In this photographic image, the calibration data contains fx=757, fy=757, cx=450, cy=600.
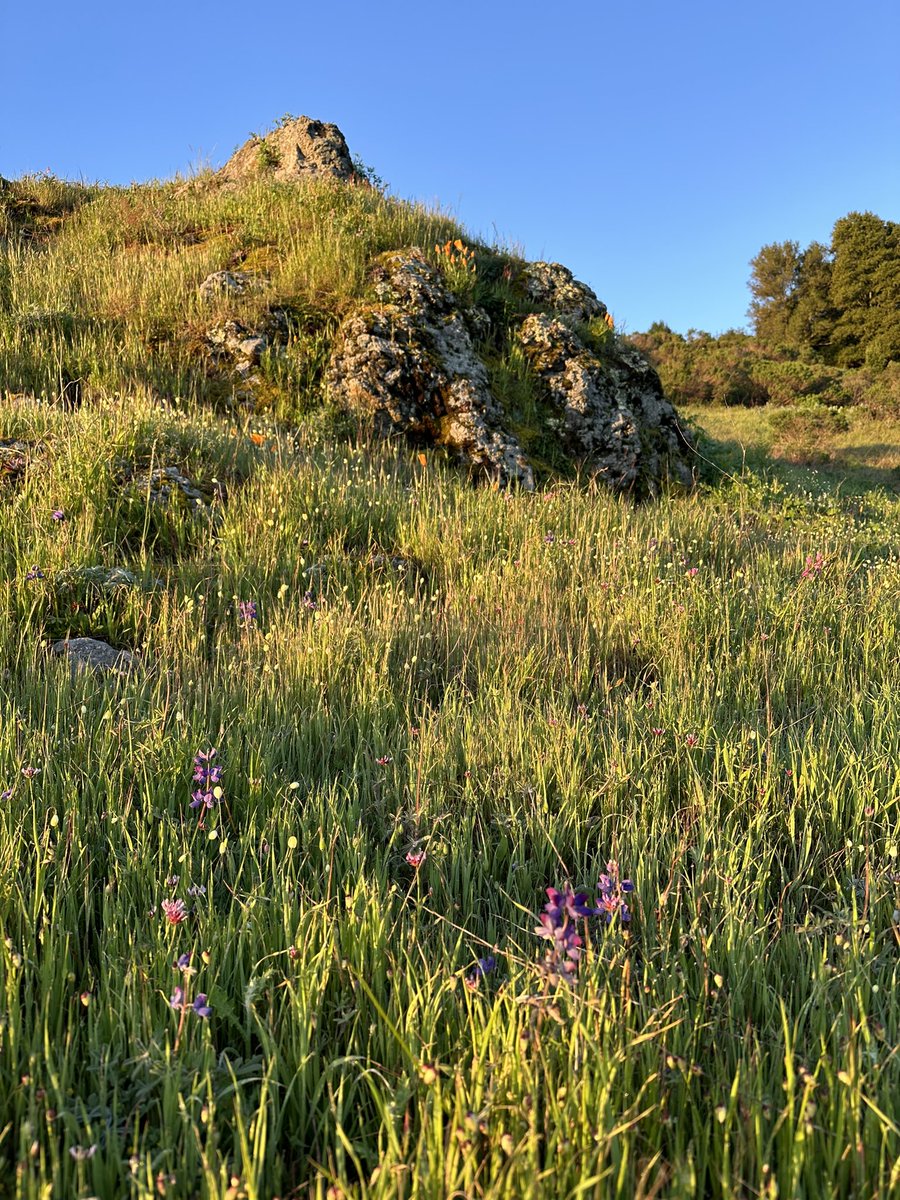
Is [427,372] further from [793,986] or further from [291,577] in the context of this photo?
[793,986]

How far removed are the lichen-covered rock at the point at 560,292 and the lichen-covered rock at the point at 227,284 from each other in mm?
3239

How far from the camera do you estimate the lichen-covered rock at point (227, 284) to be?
790 cm

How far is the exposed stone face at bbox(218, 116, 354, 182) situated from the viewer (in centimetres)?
1100

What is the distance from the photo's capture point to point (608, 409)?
8.05 meters

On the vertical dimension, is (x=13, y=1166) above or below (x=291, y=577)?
below

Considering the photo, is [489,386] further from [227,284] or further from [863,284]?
[863,284]

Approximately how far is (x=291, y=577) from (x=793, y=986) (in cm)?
327

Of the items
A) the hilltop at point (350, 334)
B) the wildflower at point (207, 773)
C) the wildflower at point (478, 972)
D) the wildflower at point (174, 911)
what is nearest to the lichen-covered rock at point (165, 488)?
the hilltop at point (350, 334)

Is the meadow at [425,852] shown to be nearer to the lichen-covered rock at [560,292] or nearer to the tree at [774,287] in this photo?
the lichen-covered rock at [560,292]

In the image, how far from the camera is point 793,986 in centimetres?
156

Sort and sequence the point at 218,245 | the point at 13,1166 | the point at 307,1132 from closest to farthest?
1. the point at 13,1166
2. the point at 307,1132
3. the point at 218,245

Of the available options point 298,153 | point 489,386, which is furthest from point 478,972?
point 298,153

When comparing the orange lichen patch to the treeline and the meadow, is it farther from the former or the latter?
the treeline

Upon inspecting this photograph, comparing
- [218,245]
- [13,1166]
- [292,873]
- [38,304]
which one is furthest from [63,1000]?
[218,245]
